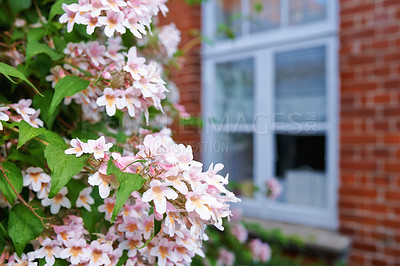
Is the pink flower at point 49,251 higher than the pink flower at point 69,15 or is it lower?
lower

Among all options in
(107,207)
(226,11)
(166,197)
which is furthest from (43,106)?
(226,11)

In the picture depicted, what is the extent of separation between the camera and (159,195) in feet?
1.94

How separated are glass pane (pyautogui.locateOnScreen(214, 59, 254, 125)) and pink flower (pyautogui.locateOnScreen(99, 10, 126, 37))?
2.11 meters

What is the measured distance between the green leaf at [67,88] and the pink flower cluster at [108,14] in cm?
10

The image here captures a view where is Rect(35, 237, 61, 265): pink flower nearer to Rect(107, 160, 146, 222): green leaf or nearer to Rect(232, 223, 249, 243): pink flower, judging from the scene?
Rect(107, 160, 146, 222): green leaf

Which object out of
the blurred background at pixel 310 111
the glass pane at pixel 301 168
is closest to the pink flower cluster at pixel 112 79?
the blurred background at pixel 310 111

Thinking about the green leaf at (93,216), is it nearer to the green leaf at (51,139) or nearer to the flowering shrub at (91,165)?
the flowering shrub at (91,165)

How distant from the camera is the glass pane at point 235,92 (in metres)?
2.84

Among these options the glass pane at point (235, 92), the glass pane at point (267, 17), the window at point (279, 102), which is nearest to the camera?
the window at point (279, 102)

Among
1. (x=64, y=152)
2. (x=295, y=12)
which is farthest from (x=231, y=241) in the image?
(x=295, y=12)

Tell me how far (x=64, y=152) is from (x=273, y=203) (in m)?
2.25

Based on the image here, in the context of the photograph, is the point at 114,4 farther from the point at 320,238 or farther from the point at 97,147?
the point at 320,238

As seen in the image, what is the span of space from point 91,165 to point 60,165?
2.2 inches

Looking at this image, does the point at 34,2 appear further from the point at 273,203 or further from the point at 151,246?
the point at 273,203
